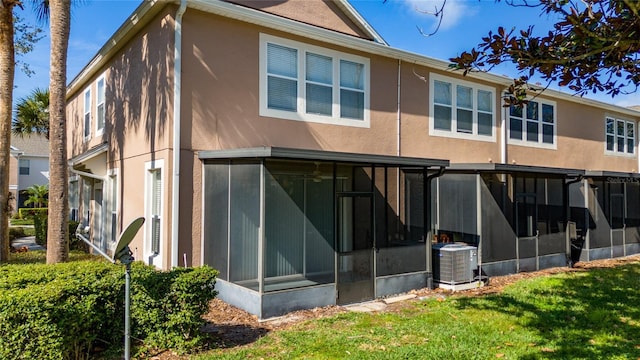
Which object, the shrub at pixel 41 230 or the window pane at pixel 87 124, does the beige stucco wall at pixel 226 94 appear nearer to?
the window pane at pixel 87 124

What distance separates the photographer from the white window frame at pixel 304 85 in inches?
380

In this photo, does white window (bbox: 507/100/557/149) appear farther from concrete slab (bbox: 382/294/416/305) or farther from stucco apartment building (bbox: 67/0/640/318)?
concrete slab (bbox: 382/294/416/305)

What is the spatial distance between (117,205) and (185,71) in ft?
15.5

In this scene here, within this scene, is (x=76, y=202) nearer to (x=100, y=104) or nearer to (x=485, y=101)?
(x=100, y=104)

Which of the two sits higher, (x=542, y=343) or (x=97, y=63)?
(x=97, y=63)

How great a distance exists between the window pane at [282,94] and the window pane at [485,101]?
6927 mm

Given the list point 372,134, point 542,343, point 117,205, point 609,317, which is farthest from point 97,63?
point 609,317

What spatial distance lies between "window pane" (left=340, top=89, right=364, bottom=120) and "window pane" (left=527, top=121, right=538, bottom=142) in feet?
25.0

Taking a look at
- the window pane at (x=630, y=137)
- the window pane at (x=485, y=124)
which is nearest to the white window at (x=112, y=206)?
the window pane at (x=485, y=124)

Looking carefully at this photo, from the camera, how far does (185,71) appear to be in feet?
28.5

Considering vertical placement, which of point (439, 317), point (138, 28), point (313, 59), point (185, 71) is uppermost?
point (138, 28)

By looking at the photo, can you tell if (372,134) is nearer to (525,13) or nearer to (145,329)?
(525,13)

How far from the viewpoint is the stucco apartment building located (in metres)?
8.05

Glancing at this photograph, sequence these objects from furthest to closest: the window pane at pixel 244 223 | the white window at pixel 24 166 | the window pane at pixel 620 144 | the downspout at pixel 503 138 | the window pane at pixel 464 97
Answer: the white window at pixel 24 166, the window pane at pixel 620 144, the downspout at pixel 503 138, the window pane at pixel 464 97, the window pane at pixel 244 223
